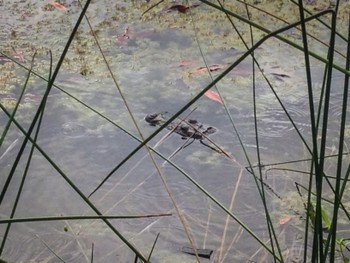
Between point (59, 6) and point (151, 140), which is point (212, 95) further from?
point (59, 6)

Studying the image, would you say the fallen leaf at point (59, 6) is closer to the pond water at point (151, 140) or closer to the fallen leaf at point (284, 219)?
the pond water at point (151, 140)

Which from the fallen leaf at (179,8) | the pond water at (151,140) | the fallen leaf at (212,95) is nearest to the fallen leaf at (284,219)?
the pond water at (151,140)

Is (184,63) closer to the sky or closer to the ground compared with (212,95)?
closer to the sky

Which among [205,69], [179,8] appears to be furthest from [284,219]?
[179,8]

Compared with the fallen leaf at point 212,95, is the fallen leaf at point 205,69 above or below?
above

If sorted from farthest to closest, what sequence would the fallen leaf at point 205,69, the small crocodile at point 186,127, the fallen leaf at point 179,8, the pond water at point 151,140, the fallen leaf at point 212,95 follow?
the fallen leaf at point 179,8 → the fallen leaf at point 205,69 → the fallen leaf at point 212,95 → the small crocodile at point 186,127 → the pond water at point 151,140

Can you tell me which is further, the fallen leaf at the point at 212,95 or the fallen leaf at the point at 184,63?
the fallen leaf at the point at 184,63

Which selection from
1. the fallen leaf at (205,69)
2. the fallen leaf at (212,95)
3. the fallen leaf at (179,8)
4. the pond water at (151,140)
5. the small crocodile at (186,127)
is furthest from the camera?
the fallen leaf at (179,8)

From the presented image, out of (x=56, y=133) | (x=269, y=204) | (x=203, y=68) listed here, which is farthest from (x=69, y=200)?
(x=203, y=68)

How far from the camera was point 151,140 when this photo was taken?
5.05ft

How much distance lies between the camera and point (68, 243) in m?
1.24

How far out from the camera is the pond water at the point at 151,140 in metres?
1.25

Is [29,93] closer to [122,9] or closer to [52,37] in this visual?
[52,37]

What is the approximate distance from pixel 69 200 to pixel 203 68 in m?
0.70
